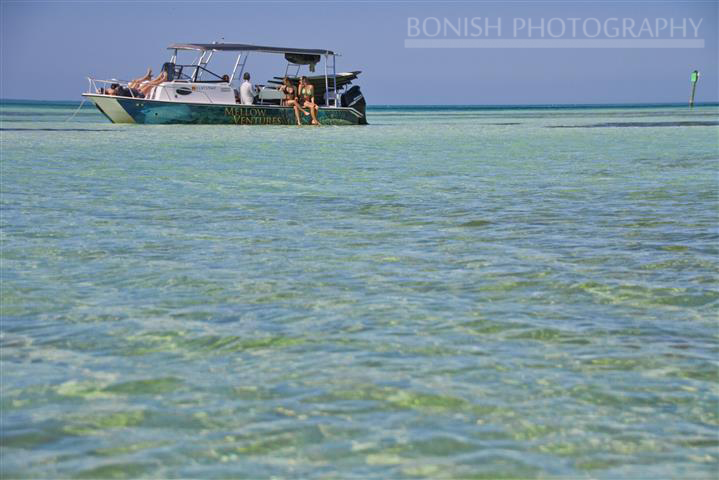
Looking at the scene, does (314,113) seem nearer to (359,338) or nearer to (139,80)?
(139,80)

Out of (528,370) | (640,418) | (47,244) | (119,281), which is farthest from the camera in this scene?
(47,244)

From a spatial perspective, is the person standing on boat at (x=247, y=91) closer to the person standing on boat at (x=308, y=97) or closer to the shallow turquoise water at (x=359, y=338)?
the person standing on boat at (x=308, y=97)

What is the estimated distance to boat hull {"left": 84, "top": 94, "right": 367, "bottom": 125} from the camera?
29.4 meters

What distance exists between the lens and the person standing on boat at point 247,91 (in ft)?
98.4

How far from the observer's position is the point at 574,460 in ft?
9.51

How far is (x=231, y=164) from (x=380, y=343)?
11.8m

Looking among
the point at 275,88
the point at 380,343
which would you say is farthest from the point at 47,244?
the point at 275,88

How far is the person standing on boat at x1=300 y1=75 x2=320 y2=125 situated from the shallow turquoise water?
21357mm

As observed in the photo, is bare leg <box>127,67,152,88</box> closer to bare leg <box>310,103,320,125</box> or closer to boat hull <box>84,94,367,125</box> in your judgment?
boat hull <box>84,94,367,125</box>

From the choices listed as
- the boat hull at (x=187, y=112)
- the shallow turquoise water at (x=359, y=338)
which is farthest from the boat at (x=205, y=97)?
the shallow turquoise water at (x=359, y=338)

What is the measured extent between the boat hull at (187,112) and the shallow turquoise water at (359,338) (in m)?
20.0

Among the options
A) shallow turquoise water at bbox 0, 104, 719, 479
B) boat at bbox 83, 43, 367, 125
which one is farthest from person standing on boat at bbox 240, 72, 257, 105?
shallow turquoise water at bbox 0, 104, 719, 479

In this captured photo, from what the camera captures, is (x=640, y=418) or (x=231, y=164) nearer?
(x=640, y=418)

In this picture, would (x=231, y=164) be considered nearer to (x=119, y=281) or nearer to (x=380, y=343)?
(x=119, y=281)
